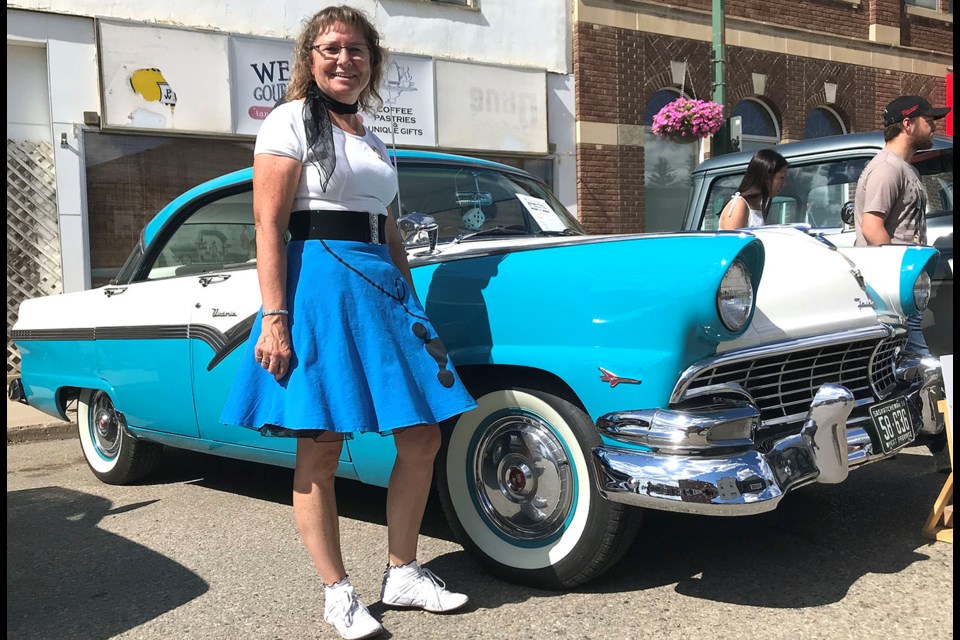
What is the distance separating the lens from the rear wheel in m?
4.50

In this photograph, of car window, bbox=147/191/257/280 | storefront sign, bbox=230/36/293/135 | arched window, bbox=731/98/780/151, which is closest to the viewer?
car window, bbox=147/191/257/280

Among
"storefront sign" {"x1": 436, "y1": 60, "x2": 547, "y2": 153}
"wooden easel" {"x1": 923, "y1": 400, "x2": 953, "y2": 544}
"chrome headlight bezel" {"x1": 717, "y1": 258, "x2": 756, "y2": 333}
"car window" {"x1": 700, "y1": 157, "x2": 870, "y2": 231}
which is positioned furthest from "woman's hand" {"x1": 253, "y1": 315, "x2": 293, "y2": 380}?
"storefront sign" {"x1": 436, "y1": 60, "x2": 547, "y2": 153}

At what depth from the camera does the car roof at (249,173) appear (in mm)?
3635

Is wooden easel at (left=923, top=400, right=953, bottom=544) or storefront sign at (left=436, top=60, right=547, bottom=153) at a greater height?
storefront sign at (left=436, top=60, right=547, bottom=153)

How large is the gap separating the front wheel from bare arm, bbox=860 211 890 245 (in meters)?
2.34

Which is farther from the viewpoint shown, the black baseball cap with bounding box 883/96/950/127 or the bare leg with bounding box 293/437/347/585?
the black baseball cap with bounding box 883/96/950/127

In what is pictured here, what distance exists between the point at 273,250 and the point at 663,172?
10.6 m

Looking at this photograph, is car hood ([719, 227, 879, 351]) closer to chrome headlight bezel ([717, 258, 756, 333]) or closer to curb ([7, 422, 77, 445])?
chrome headlight bezel ([717, 258, 756, 333])

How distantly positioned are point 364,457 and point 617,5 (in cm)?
989

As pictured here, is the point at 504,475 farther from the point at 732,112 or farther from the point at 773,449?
the point at 732,112

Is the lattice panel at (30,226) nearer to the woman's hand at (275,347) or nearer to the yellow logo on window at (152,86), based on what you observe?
the yellow logo on window at (152,86)

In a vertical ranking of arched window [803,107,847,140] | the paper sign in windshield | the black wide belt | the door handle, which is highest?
arched window [803,107,847,140]

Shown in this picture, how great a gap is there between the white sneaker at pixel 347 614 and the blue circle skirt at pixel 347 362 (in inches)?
18.5

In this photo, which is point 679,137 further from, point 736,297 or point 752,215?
point 736,297
